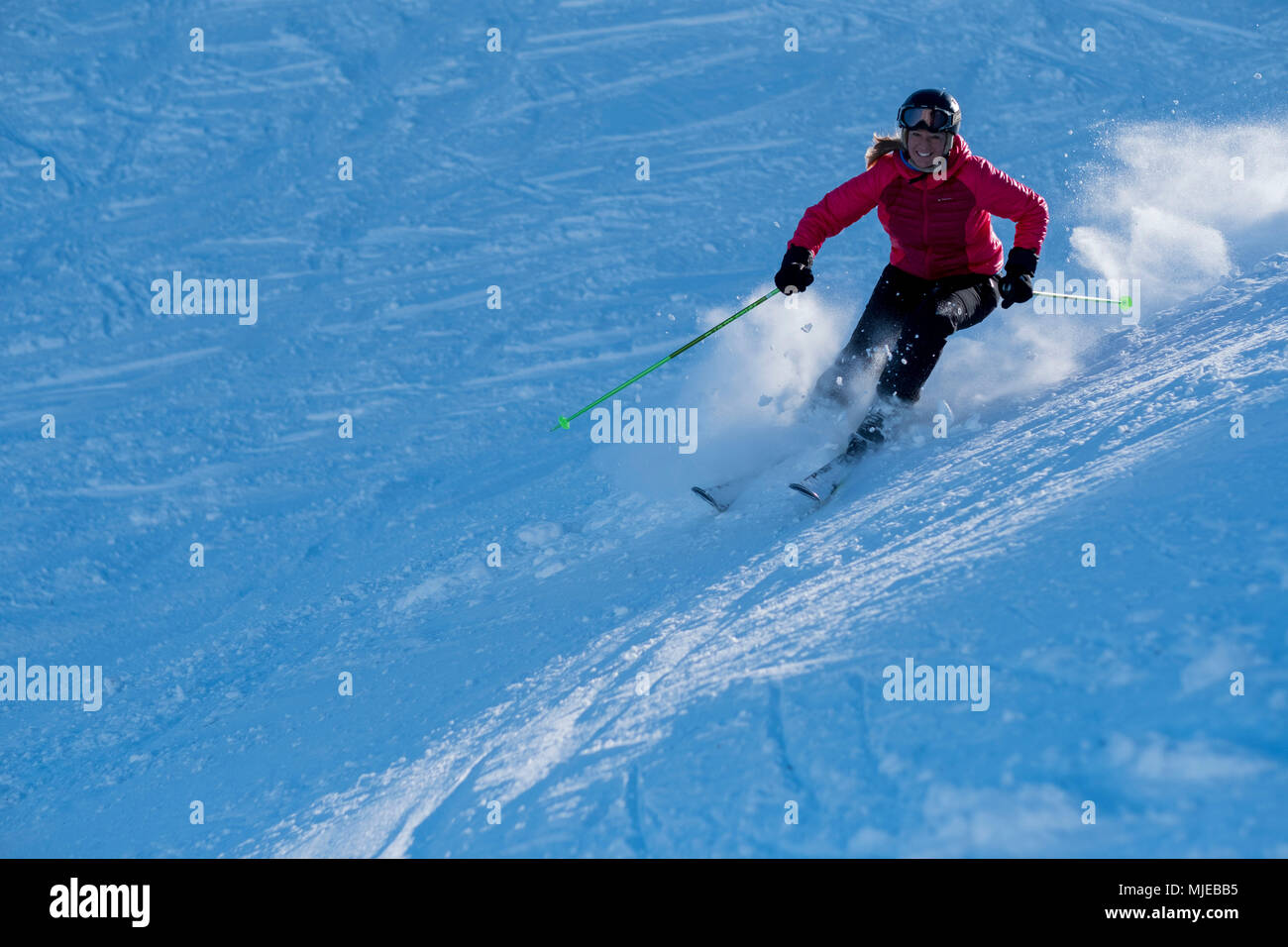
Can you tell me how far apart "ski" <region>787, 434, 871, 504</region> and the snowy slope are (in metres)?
0.14

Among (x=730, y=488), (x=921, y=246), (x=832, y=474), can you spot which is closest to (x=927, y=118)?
(x=921, y=246)

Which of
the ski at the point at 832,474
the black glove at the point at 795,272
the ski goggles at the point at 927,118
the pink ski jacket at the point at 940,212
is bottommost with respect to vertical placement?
the ski at the point at 832,474

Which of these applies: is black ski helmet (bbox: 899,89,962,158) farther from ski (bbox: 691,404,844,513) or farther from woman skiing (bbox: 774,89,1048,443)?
ski (bbox: 691,404,844,513)

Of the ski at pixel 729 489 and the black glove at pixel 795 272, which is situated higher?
the black glove at pixel 795 272

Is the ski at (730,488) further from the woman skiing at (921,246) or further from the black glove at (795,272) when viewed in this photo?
the black glove at (795,272)

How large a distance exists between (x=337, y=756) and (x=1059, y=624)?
280cm

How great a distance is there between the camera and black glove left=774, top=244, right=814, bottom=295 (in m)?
4.96

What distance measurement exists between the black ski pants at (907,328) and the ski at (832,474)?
0.90ft

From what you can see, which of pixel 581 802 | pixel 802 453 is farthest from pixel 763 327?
pixel 581 802

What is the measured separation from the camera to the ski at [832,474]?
472cm

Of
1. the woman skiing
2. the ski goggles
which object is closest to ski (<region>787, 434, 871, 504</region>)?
the woman skiing

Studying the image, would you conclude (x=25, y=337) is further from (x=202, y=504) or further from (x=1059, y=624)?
(x=1059, y=624)

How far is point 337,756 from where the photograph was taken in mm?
4160

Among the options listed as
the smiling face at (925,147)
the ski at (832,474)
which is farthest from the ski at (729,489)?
the smiling face at (925,147)
